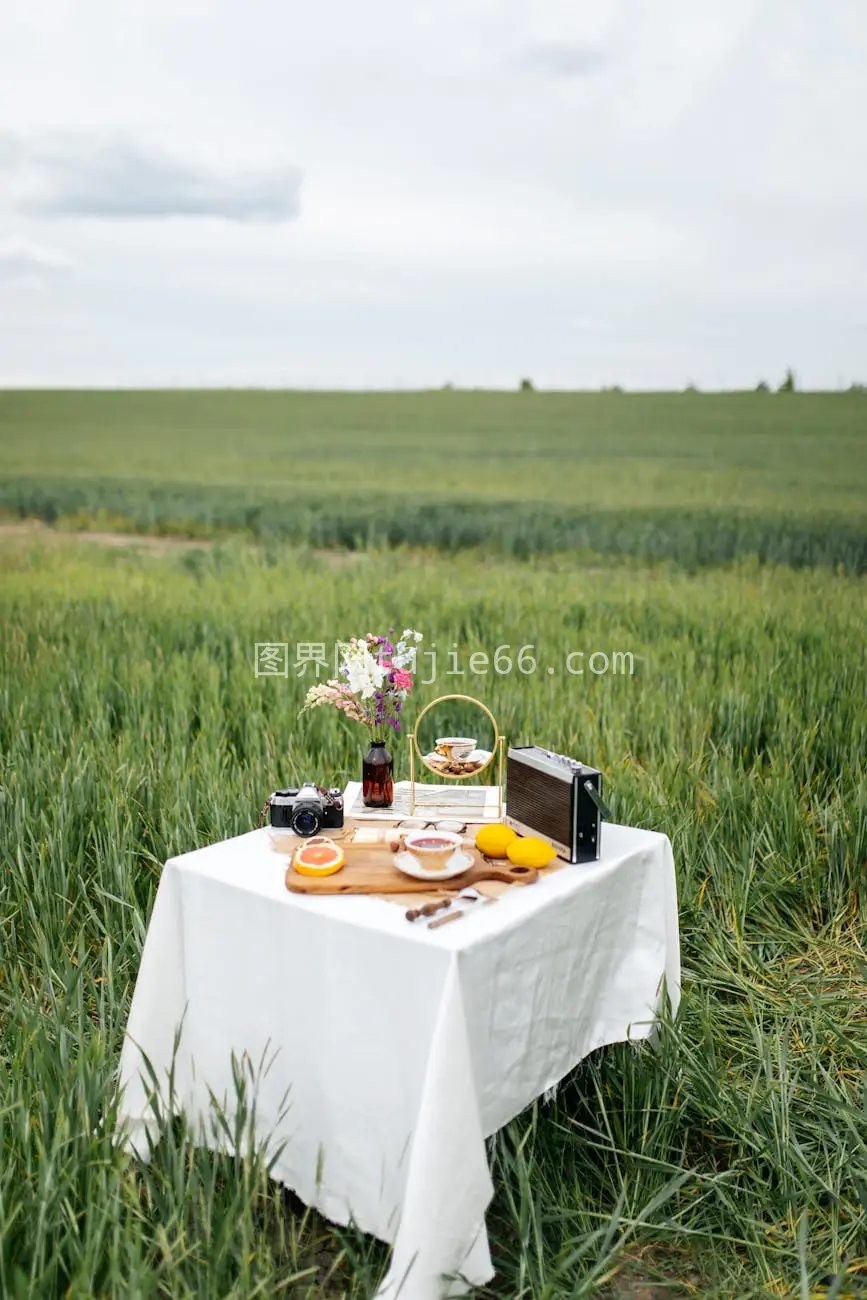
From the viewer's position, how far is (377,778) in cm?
202

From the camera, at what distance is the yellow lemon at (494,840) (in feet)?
5.81

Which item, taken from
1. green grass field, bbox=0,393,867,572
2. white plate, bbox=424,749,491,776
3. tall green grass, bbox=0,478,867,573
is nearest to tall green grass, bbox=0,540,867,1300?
white plate, bbox=424,749,491,776

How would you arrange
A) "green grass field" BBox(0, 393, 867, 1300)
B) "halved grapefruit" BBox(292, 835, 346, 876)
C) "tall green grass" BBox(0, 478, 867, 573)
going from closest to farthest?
"green grass field" BBox(0, 393, 867, 1300) < "halved grapefruit" BBox(292, 835, 346, 876) < "tall green grass" BBox(0, 478, 867, 573)

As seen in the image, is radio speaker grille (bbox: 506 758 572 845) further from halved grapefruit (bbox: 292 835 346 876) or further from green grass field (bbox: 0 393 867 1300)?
green grass field (bbox: 0 393 867 1300)

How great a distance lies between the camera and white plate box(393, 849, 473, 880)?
5.37 ft

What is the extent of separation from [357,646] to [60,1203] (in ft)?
3.27

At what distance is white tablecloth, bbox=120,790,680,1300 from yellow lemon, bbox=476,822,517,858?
0.37 feet

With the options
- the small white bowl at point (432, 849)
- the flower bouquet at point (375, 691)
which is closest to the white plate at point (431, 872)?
the small white bowl at point (432, 849)

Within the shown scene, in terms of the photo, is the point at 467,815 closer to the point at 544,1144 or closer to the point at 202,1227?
the point at 544,1144

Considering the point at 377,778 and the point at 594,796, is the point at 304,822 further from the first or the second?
the point at 594,796

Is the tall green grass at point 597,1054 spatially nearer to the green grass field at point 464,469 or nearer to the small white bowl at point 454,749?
the small white bowl at point 454,749

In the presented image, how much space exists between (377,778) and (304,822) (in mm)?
201

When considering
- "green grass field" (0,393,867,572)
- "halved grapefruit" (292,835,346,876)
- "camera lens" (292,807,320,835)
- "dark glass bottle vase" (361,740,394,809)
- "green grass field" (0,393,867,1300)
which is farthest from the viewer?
"green grass field" (0,393,867,572)

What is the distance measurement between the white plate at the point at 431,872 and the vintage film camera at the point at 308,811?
0.78 ft
